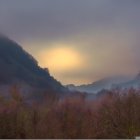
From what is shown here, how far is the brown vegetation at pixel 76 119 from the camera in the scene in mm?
25078

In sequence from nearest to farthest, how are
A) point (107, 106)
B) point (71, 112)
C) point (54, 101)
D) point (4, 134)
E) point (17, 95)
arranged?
point (4, 134) → point (107, 106) → point (71, 112) → point (54, 101) → point (17, 95)

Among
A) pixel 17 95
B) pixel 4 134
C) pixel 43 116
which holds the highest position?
pixel 17 95

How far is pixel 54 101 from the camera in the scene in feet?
112

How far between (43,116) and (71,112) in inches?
99.3

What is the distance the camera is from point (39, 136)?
86.2 feet

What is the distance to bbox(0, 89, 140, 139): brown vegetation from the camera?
987 inches

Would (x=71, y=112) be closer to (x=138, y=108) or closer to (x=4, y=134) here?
(x=138, y=108)

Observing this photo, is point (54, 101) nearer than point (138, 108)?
No

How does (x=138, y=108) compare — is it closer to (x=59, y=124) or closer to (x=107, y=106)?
(x=107, y=106)

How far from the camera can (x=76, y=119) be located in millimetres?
29094

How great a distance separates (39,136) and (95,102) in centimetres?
692

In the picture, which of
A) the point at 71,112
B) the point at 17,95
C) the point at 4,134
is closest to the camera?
the point at 4,134

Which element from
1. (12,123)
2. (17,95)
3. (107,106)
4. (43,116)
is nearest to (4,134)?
(12,123)

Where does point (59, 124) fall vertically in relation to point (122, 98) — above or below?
below
